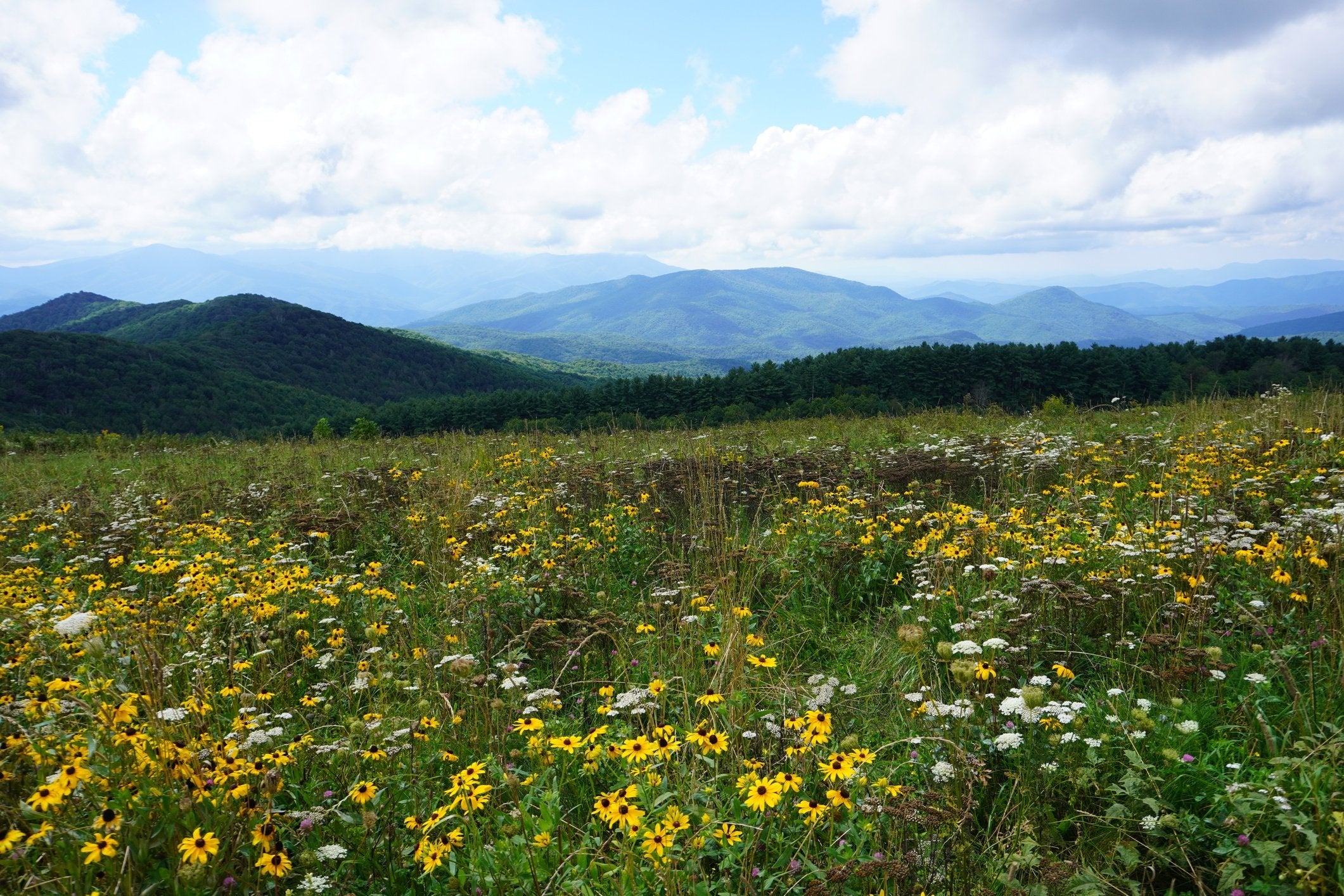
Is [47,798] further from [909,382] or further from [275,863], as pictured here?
[909,382]

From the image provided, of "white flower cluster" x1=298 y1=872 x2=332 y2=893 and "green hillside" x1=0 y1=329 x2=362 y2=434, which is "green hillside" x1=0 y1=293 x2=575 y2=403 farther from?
"white flower cluster" x1=298 y1=872 x2=332 y2=893

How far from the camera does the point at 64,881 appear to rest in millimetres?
1897

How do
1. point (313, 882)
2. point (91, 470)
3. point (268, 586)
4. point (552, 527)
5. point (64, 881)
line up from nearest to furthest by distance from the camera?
point (64, 881), point (313, 882), point (268, 586), point (552, 527), point (91, 470)

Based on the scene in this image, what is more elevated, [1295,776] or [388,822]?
[1295,776]

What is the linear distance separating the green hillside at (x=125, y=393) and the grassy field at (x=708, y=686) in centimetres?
7833

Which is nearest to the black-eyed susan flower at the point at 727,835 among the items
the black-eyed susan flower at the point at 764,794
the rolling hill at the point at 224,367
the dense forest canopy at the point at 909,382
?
the black-eyed susan flower at the point at 764,794

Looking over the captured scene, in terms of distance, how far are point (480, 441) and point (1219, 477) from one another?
10506mm

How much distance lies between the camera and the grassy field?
2168 millimetres

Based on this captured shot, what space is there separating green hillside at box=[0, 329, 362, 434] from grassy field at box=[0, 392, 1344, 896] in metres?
78.3

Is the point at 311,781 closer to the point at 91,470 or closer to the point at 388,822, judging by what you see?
the point at 388,822

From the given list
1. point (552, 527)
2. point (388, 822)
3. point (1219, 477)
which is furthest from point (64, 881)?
point (1219, 477)

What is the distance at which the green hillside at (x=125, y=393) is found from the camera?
268 ft

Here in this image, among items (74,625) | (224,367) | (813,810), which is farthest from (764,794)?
(224,367)

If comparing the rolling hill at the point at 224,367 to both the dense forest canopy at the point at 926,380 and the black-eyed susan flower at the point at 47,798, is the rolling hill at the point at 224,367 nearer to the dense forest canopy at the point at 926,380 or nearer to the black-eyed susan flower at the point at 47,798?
the dense forest canopy at the point at 926,380
